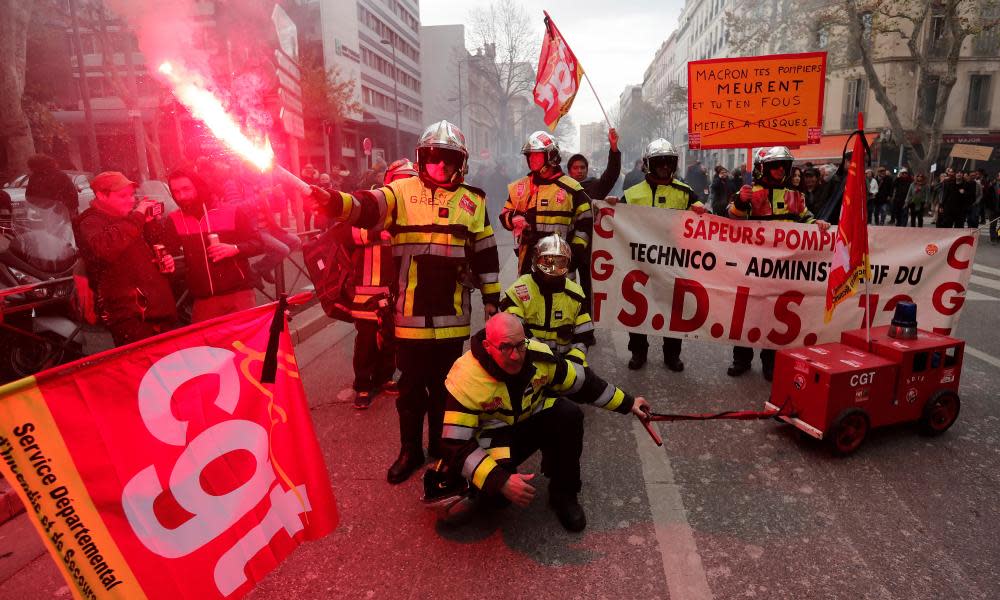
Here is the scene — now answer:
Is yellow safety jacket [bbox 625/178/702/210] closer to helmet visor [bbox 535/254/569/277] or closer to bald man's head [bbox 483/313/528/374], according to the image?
helmet visor [bbox 535/254/569/277]

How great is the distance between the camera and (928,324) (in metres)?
5.26

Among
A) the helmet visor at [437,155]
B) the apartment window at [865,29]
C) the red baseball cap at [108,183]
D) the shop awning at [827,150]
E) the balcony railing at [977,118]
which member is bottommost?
the red baseball cap at [108,183]

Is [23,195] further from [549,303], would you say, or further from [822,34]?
[822,34]

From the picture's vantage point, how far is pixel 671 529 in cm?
327

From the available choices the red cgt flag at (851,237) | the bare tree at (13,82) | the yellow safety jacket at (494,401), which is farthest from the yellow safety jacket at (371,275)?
the bare tree at (13,82)

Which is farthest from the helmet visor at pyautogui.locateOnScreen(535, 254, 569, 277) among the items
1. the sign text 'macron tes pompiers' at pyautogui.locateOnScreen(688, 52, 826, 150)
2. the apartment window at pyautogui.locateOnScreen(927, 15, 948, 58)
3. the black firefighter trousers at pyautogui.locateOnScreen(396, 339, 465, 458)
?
the apartment window at pyautogui.locateOnScreen(927, 15, 948, 58)

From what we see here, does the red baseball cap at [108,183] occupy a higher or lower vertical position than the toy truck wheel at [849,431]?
higher

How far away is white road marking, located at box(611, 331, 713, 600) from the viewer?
2.83 m

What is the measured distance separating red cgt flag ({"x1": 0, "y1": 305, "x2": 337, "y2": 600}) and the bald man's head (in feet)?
3.13

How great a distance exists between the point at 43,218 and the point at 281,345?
5.22 m

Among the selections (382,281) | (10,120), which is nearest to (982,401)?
(382,281)

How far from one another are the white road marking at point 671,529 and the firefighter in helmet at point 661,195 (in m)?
1.64

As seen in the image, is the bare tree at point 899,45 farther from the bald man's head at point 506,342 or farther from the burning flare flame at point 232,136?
the burning flare flame at point 232,136

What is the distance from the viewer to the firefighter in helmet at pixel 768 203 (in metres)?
5.66
